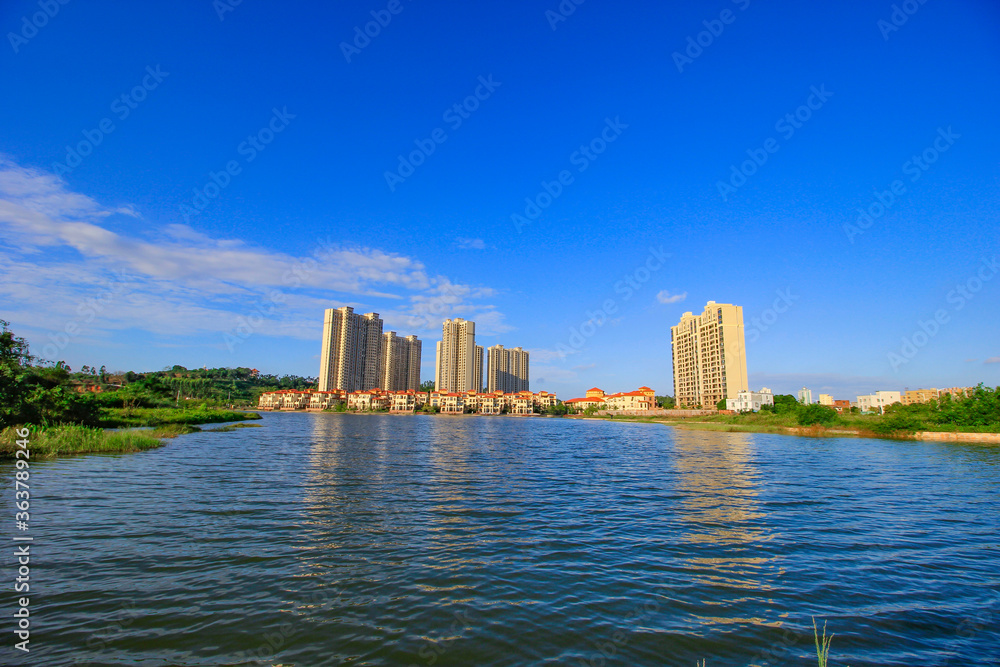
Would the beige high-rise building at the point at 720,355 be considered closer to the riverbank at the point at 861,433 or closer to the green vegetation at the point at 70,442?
the riverbank at the point at 861,433

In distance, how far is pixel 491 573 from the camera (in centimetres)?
1216

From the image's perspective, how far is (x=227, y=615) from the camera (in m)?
9.26

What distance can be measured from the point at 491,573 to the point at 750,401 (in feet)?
537

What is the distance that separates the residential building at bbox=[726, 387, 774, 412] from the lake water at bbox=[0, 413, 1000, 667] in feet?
451

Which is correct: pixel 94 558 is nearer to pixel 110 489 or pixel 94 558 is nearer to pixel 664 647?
pixel 110 489

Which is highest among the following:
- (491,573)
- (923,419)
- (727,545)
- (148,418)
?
(923,419)

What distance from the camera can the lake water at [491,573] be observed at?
333 inches

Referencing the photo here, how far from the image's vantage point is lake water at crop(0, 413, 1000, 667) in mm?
8453

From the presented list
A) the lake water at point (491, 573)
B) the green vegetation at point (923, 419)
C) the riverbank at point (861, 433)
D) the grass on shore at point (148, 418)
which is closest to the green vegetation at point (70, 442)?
the lake water at point (491, 573)

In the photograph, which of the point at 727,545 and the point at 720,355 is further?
the point at 720,355

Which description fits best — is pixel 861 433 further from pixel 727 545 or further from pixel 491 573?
pixel 491 573

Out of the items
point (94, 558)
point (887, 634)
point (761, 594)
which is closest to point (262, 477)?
point (94, 558)

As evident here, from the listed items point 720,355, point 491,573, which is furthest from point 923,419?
point 720,355

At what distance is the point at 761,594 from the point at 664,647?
4.25m
